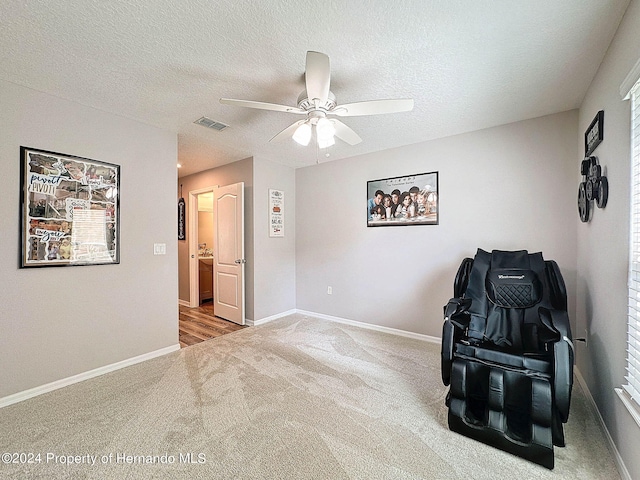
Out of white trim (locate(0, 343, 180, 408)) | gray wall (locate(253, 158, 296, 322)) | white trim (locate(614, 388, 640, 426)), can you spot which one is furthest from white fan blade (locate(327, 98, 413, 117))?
white trim (locate(0, 343, 180, 408))

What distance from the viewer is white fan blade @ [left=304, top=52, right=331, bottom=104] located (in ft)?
5.08

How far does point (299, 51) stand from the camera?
182 centimetres

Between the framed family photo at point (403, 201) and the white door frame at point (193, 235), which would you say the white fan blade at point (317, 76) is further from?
the white door frame at point (193, 235)

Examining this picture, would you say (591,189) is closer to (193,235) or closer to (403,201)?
(403,201)

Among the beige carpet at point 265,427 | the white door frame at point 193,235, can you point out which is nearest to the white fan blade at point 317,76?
the beige carpet at point 265,427

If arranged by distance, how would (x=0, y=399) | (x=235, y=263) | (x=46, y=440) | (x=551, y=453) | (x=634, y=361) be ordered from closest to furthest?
1. (x=634, y=361)
2. (x=551, y=453)
3. (x=46, y=440)
4. (x=0, y=399)
5. (x=235, y=263)

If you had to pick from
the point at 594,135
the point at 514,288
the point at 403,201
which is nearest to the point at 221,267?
the point at 403,201

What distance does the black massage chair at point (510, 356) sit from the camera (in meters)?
1.63

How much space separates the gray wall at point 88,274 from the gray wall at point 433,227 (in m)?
2.11

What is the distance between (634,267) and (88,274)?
12.7 ft

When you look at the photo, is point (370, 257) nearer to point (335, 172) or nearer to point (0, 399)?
point (335, 172)

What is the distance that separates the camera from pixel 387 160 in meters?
3.83

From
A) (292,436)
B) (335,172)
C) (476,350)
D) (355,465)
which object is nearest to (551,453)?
(476,350)

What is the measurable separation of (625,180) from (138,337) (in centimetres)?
401
